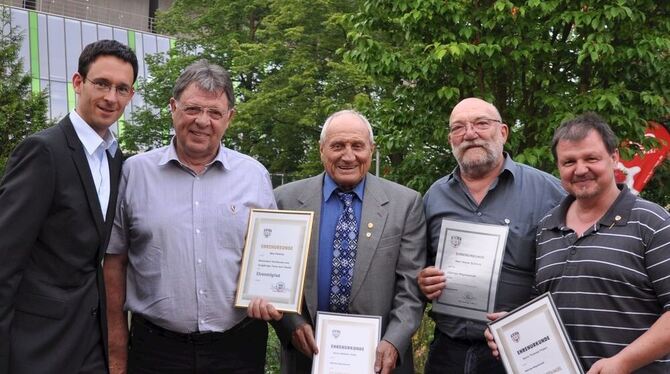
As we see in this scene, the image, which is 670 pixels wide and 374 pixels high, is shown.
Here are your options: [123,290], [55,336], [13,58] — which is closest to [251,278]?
[123,290]

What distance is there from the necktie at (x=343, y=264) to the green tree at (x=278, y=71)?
54.8ft

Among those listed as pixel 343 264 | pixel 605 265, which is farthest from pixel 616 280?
pixel 343 264

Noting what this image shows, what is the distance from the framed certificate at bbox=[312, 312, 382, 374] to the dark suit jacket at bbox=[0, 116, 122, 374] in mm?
1220

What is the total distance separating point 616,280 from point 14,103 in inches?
508

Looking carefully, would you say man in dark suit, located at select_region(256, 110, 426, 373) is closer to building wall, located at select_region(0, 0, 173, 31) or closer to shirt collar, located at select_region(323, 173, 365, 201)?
shirt collar, located at select_region(323, 173, 365, 201)

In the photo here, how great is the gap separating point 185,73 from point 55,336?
1599 millimetres

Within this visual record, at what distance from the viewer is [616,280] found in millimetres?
3662

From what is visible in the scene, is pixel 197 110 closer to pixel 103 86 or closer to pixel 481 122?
pixel 103 86

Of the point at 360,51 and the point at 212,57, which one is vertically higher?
the point at 212,57

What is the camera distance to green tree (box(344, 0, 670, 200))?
937cm

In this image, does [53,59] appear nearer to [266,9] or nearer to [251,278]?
[266,9]

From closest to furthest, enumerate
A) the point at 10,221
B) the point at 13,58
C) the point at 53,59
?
the point at 10,221 < the point at 13,58 < the point at 53,59

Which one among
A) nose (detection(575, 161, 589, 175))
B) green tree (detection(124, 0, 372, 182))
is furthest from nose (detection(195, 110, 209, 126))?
green tree (detection(124, 0, 372, 182))

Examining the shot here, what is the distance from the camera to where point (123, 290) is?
4246 mm
